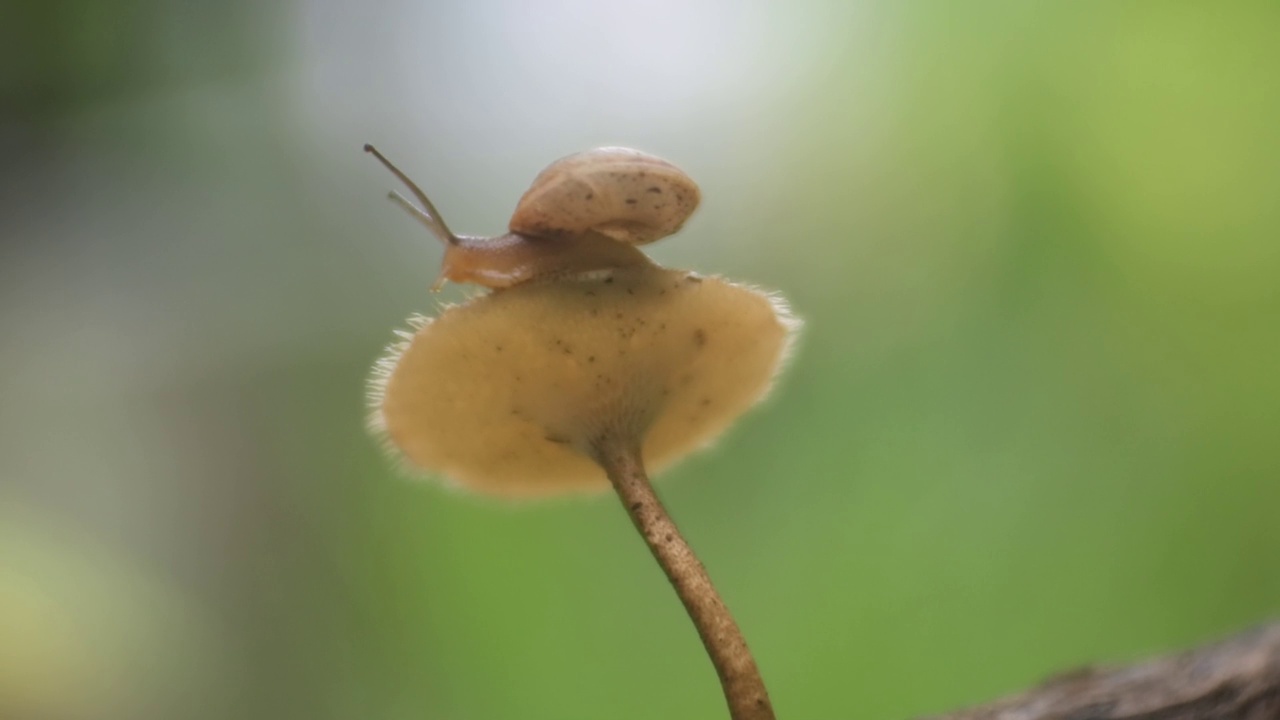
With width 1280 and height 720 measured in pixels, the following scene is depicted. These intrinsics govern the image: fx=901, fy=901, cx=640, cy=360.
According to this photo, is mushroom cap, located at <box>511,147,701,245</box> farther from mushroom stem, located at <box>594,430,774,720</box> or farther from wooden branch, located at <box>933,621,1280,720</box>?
wooden branch, located at <box>933,621,1280,720</box>

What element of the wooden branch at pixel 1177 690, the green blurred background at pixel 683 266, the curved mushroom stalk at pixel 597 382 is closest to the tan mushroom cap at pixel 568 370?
the curved mushroom stalk at pixel 597 382

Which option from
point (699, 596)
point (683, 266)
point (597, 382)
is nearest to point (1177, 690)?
point (699, 596)

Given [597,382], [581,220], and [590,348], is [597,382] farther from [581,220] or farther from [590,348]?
[581,220]

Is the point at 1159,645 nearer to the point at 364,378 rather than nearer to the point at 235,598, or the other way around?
the point at 364,378

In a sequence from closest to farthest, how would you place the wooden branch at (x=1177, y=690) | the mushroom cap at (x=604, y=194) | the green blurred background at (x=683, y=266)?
1. the wooden branch at (x=1177, y=690)
2. the mushroom cap at (x=604, y=194)
3. the green blurred background at (x=683, y=266)

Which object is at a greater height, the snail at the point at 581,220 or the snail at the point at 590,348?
the snail at the point at 581,220

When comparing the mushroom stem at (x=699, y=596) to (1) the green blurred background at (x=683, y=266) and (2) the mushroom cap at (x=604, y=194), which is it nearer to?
(2) the mushroom cap at (x=604, y=194)

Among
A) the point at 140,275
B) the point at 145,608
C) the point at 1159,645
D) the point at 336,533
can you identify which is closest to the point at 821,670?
the point at 1159,645

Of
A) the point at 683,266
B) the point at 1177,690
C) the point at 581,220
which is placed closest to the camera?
the point at 1177,690
